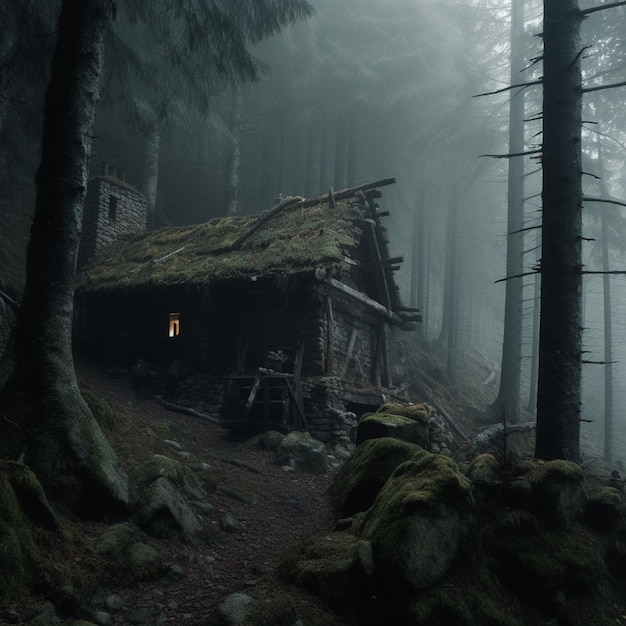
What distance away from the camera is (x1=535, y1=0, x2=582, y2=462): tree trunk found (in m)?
5.73

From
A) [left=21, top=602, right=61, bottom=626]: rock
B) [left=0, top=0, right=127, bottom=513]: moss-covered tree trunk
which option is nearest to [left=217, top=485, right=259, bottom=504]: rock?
[left=0, top=0, right=127, bottom=513]: moss-covered tree trunk

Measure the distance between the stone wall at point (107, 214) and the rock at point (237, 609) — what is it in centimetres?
1766

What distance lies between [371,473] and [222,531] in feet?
6.21

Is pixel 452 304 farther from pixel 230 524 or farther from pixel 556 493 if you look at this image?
pixel 556 493

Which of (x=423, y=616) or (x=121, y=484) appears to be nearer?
(x=423, y=616)

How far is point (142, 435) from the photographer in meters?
7.39

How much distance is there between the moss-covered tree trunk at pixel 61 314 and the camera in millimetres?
4801

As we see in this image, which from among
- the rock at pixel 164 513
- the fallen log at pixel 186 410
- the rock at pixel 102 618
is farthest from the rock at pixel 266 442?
the rock at pixel 102 618

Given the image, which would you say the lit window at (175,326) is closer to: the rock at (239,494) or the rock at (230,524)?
the rock at (239,494)

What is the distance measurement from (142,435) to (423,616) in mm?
4998

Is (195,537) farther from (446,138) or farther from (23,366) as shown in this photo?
(446,138)

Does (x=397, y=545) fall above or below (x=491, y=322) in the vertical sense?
below

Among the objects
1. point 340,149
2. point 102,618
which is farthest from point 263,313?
point 340,149

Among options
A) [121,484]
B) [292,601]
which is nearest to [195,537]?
[121,484]
